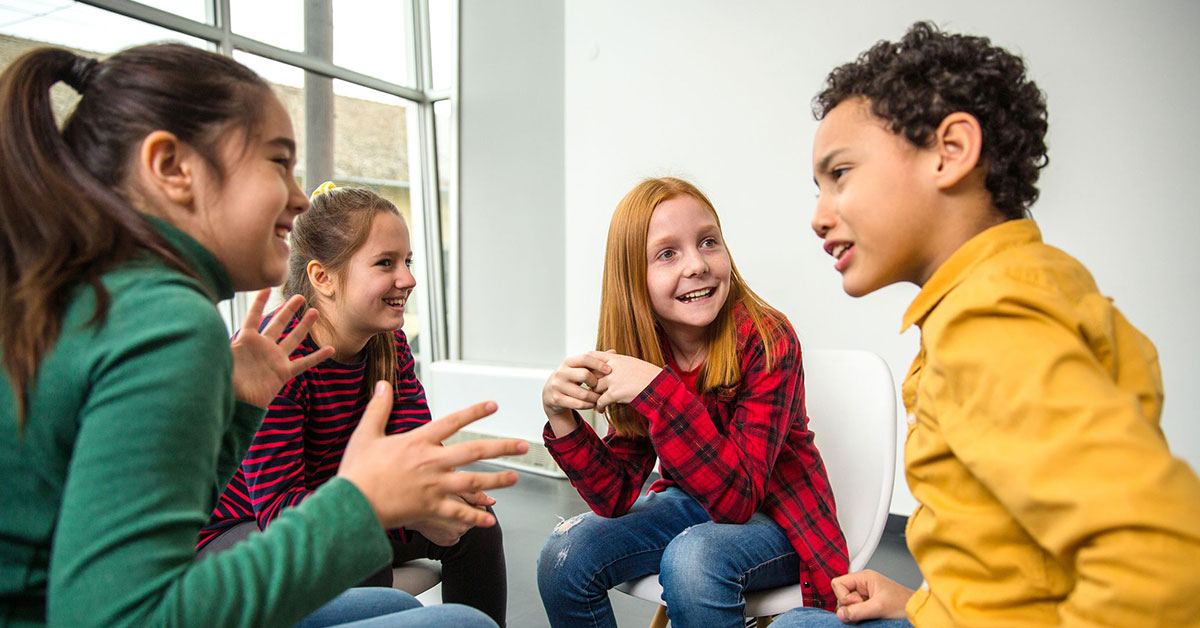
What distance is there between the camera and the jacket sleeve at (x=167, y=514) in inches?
20.2

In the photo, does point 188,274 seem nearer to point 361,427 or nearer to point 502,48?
point 361,427

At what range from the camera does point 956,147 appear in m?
0.79

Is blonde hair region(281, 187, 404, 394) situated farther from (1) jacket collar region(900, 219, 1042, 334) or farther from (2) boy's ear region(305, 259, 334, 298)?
(1) jacket collar region(900, 219, 1042, 334)

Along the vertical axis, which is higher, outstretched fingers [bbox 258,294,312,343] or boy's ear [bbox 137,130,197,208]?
boy's ear [bbox 137,130,197,208]

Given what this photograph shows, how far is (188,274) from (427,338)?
4.00 metres

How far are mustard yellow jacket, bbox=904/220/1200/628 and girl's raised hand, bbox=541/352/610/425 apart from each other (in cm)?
58

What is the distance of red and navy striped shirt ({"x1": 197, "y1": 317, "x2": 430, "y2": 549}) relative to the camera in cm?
124

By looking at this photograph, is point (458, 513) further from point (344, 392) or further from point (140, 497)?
point (344, 392)

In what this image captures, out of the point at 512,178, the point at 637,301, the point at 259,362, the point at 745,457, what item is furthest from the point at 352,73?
the point at 745,457

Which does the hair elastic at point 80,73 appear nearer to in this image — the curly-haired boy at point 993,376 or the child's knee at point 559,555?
the curly-haired boy at point 993,376

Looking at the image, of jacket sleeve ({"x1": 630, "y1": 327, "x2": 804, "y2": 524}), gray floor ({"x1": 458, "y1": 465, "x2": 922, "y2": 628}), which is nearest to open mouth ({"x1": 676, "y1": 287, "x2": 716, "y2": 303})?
jacket sleeve ({"x1": 630, "y1": 327, "x2": 804, "y2": 524})

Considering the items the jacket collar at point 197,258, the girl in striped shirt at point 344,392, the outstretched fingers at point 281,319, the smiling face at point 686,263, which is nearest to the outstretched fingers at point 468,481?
the jacket collar at point 197,258

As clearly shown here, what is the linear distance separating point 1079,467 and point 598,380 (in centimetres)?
80

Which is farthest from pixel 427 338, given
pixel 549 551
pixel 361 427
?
pixel 361 427
